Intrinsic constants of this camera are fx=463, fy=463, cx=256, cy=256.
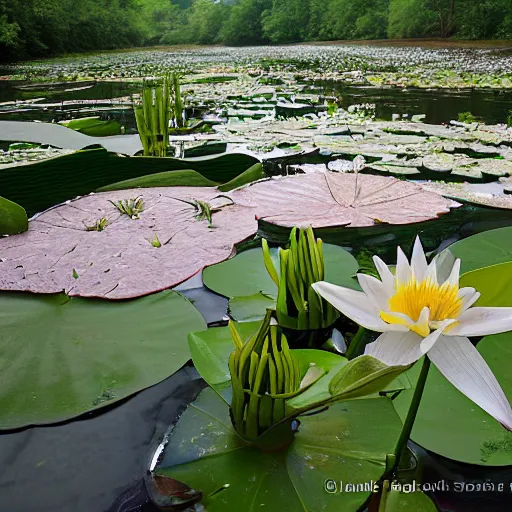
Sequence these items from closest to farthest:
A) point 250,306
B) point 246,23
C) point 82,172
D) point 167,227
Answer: point 250,306
point 167,227
point 82,172
point 246,23

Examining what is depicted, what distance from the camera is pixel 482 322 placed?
47cm

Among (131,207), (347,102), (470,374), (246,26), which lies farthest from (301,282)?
(246,26)

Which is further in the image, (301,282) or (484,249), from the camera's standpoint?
(484,249)

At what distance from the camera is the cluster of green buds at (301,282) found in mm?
734

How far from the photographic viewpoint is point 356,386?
1.48 feet

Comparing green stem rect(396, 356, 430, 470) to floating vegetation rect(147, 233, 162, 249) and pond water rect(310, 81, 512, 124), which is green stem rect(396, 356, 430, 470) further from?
pond water rect(310, 81, 512, 124)

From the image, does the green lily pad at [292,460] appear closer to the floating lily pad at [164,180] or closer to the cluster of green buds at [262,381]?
the cluster of green buds at [262,381]

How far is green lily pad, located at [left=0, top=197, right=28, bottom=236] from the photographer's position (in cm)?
115

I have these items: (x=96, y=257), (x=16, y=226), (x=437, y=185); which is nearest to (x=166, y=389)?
(x=96, y=257)

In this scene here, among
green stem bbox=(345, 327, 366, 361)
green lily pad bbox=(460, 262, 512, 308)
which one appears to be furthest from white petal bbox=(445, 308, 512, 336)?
green stem bbox=(345, 327, 366, 361)

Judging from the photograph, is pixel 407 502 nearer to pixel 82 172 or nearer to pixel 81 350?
pixel 81 350

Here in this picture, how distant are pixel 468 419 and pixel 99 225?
0.95 metres

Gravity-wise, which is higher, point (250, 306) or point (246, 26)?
point (246, 26)

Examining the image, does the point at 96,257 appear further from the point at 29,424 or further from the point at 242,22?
the point at 242,22
